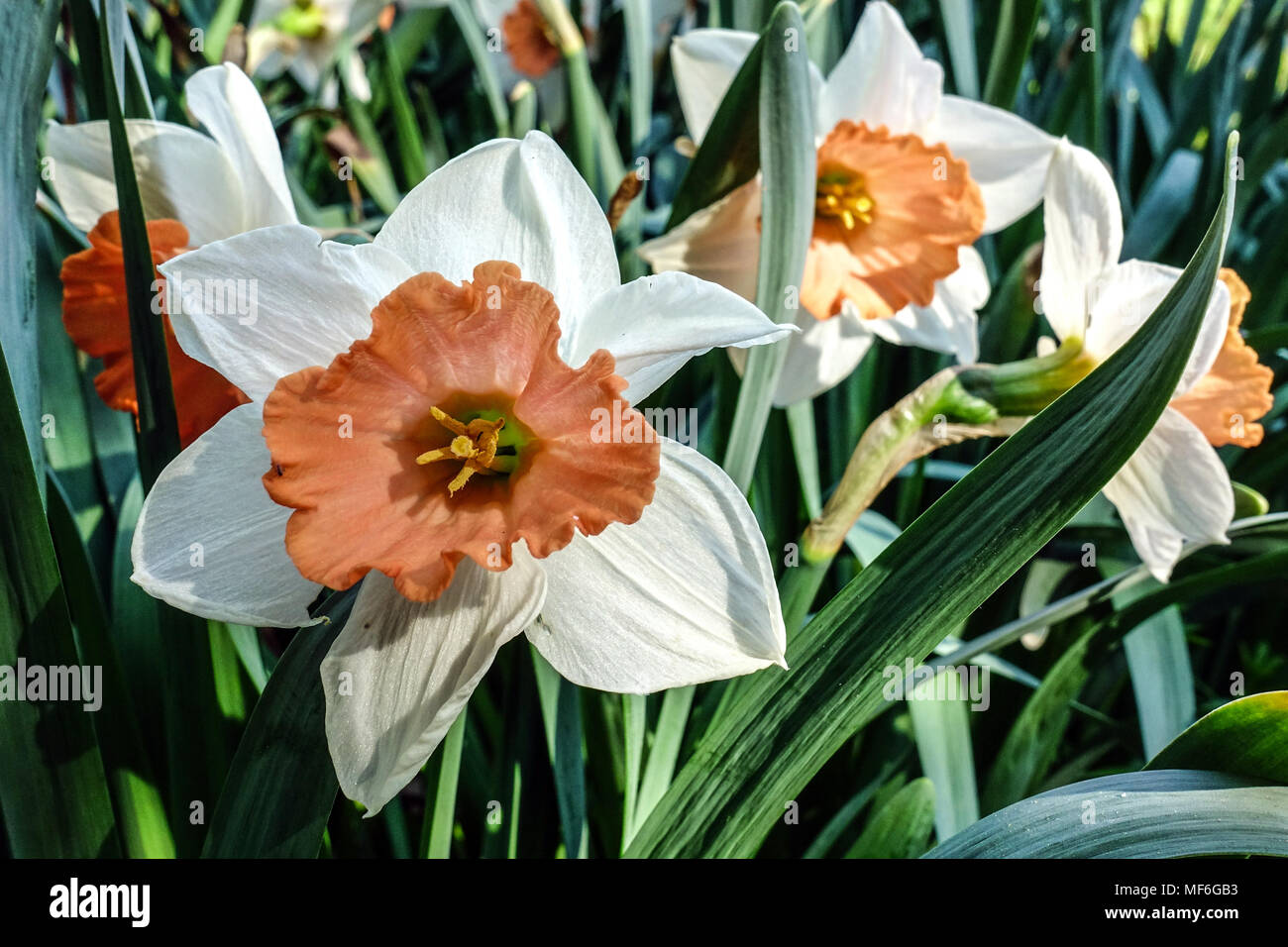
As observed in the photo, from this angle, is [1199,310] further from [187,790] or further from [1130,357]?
[187,790]

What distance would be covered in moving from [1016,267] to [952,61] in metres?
0.30

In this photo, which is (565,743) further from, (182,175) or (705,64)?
(705,64)

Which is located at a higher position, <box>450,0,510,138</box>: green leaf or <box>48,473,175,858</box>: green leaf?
<box>450,0,510,138</box>: green leaf

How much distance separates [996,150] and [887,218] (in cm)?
18

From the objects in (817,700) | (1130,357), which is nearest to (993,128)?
(1130,357)

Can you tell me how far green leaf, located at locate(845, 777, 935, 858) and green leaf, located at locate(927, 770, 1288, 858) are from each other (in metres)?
0.18

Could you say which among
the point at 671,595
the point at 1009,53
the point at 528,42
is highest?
the point at 528,42

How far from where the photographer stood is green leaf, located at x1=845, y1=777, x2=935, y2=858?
33.9 inches

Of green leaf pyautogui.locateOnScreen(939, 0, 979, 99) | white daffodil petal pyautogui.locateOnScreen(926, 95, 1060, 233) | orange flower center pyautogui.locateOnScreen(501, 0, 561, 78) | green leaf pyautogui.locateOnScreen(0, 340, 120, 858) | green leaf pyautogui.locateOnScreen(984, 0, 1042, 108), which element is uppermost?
orange flower center pyautogui.locateOnScreen(501, 0, 561, 78)

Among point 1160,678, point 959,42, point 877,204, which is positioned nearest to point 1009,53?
point 959,42

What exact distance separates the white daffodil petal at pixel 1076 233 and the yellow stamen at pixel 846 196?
19 centimetres

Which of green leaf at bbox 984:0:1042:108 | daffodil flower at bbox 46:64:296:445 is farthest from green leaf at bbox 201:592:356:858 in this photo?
green leaf at bbox 984:0:1042:108

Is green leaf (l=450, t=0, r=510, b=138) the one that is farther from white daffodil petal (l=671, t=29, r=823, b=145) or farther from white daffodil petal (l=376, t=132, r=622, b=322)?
white daffodil petal (l=376, t=132, r=622, b=322)

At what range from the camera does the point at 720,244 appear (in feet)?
2.88
